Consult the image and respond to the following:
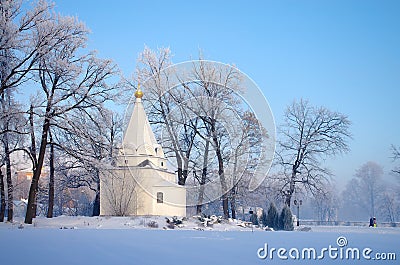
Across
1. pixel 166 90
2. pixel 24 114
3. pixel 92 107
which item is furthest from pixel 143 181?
pixel 24 114

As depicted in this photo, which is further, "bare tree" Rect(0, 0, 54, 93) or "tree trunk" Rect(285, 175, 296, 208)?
"tree trunk" Rect(285, 175, 296, 208)

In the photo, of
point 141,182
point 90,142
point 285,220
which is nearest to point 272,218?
point 285,220

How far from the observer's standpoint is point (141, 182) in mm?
30000

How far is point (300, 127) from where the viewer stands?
36.3 meters

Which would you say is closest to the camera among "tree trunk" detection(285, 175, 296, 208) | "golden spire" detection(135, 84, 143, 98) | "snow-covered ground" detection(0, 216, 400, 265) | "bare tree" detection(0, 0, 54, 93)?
"snow-covered ground" detection(0, 216, 400, 265)

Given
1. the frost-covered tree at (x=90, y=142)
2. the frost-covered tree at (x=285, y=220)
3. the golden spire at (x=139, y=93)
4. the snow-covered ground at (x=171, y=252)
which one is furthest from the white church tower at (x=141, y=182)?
the snow-covered ground at (x=171, y=252)

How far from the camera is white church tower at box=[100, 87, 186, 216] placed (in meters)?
28.5

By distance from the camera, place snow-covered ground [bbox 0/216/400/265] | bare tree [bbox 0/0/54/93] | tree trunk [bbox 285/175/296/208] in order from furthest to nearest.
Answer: tree trunk [bbox 285/175/296/208] < bare tree [bbox 0/0/54/93] < snow-covered ground [bbox 0/216/400/265]

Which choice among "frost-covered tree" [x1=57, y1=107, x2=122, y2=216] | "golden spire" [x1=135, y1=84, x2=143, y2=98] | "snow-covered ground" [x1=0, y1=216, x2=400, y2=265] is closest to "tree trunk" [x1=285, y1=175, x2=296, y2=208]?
"golden spire" [x1=135, y1=84, x2=143, y2=98]

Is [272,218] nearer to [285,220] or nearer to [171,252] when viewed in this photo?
[285,220]

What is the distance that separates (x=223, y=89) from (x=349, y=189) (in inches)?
2446

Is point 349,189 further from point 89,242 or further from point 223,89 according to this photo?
point 89,242

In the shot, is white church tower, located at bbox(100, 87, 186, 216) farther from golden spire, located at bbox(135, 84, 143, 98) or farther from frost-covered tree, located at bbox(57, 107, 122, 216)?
frost-covered tree, located at bbox(57, 107, 122, 216)

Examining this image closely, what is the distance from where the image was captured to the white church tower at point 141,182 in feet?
93.4
